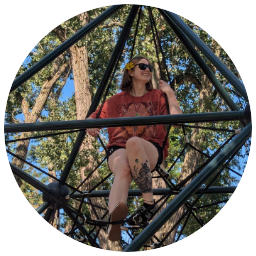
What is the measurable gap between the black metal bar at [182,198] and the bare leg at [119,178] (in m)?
0.38

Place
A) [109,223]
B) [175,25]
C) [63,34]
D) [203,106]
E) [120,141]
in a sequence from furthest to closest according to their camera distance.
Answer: [63,34] → [203,106] → [175,25] → [120,141] → [109,223]

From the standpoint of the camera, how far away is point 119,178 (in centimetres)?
344

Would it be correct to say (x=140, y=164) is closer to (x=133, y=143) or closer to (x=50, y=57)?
(x=133, y=143)

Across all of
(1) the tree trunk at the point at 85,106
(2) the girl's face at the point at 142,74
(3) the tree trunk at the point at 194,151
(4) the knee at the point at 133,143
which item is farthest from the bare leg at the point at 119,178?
(3) the tree trunk at the point at 194,151

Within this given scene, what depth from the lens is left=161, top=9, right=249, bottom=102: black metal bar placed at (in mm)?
3408

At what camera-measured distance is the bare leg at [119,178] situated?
132 inches

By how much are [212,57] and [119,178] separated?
1.05 meters

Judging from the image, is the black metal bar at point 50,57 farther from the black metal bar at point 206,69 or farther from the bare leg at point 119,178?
the bare leg at point 119,178

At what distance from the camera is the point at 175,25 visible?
423cm

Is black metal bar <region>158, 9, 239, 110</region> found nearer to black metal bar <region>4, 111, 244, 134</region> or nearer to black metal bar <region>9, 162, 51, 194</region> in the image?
black metal bar <region>4, 111, 244, 134</region>

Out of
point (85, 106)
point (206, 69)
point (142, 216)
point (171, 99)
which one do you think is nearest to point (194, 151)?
point (85, 106)

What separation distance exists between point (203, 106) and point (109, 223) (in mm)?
5745

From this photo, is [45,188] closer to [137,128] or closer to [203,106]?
[137,128]

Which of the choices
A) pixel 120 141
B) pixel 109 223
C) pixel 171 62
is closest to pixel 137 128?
pixel 120 141
